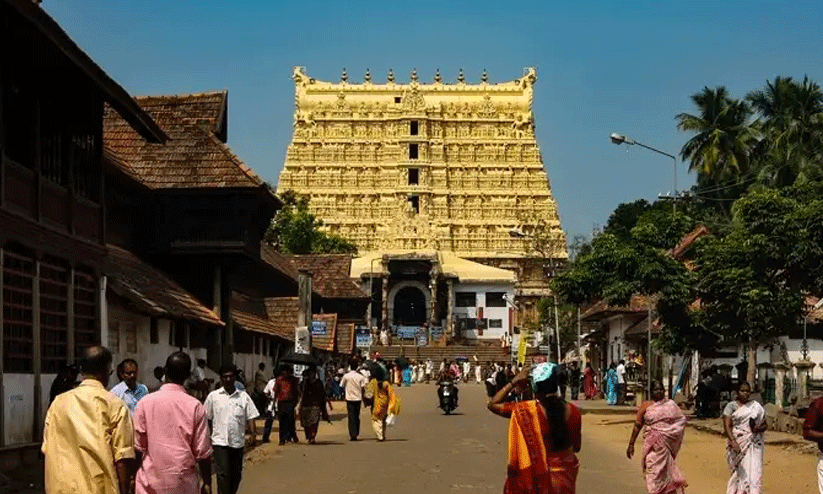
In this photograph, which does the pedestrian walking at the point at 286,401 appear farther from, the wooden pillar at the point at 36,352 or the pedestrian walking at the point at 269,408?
the wooden pillar at the point at 36,352

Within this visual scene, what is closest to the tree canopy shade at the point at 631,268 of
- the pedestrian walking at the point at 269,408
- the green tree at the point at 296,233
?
the pedestrian walking at the point at 269,408

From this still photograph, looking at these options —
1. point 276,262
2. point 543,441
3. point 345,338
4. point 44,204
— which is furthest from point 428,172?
point 543,441

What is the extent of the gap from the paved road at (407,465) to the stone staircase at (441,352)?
59.9 m

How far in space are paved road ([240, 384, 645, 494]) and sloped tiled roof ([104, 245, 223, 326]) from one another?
2.90m

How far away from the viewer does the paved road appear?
686 inches

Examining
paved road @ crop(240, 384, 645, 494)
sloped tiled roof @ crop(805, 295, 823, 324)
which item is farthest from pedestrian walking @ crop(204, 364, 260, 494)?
sloped tiled roof @ crop(805, 295, 823, 324)

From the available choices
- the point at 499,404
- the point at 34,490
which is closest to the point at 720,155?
the point at 34,490

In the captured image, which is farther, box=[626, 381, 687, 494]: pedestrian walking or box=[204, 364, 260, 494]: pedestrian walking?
box=[204, 364, 260, 494]: pedestrian walking

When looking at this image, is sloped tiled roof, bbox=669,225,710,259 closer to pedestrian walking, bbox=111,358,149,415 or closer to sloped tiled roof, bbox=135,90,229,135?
sloped tiled roof, bbox=135,90,229,135

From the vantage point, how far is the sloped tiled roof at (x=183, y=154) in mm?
30281

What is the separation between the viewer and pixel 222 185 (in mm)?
30109

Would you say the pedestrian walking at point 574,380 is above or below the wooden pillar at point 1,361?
below

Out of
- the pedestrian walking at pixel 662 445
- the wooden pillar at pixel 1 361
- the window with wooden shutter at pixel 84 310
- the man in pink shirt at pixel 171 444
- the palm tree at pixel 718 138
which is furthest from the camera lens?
the palm tree at pixel 718 138

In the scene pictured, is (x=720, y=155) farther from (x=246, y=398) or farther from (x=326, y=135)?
(x=246, y=398)
